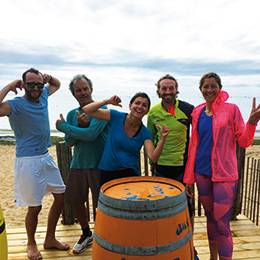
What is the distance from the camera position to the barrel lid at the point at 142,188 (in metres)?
1.60

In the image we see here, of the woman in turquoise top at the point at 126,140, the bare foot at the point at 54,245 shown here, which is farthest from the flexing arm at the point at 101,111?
the bare foot at the point at 54,245

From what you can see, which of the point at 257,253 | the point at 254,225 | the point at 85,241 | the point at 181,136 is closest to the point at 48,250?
the point at 85,241

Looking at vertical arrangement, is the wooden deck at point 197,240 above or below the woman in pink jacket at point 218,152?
below

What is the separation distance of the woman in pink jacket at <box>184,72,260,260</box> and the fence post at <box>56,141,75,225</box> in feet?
6.10

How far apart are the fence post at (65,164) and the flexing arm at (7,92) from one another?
1038mm

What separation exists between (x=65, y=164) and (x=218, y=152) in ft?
7.31

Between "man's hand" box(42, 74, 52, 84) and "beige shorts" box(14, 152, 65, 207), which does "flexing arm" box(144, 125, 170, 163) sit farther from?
"man's hand" box(42, 74, 52, 84)

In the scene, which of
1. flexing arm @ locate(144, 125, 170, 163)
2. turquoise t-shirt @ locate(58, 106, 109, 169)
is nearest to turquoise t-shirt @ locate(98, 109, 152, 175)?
flexing arm @ locate(144, 125, 170, 163)

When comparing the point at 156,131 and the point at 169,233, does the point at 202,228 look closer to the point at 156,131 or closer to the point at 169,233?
the point at 156,131

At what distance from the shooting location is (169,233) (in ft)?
4.64

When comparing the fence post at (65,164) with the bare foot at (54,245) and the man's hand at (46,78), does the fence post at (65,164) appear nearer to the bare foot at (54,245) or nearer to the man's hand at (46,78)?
the bare foot at (54,245)

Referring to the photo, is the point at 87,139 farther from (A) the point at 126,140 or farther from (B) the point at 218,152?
(B) the point at 218,152

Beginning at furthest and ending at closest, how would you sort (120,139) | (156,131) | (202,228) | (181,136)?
(202,228), (156,131), (181,136), (120,139)

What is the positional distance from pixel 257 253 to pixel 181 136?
68.7 inches
